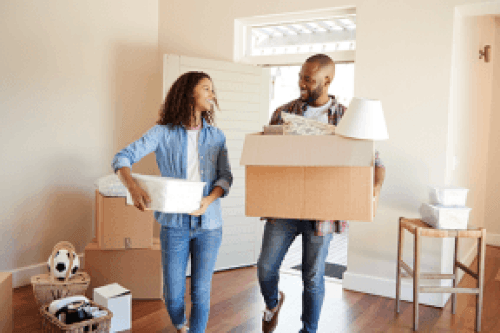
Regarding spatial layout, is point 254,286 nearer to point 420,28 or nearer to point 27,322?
point 27,322

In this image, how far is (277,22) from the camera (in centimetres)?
362

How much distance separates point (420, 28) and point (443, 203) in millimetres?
1171

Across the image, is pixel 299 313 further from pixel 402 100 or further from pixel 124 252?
pixel 402 100

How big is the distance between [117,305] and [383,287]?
180 centimetres

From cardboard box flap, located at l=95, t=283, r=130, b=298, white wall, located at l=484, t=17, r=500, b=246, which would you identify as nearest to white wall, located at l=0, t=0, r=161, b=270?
cardboard box flap, located at l=95, t=283, r=130, b=298

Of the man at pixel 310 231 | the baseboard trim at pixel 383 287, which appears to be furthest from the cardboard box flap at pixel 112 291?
the baseboard trim at pixel 383 287

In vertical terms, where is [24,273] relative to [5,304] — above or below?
below

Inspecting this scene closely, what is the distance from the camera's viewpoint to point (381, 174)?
69.7 inches

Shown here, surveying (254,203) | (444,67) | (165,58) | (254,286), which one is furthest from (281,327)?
(165,58)

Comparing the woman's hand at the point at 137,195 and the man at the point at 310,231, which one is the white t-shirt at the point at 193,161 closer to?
the woman's hand at the point at 137,195

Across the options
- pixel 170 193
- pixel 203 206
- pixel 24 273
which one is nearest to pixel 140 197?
pixel 170 193

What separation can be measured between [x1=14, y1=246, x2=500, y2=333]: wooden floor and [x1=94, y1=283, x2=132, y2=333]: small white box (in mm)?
78

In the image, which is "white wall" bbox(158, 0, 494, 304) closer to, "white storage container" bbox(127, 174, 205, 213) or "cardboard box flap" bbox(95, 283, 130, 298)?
"cardboard box flap" bbox(95, 283, 130, 298)

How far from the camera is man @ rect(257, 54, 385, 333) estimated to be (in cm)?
191
